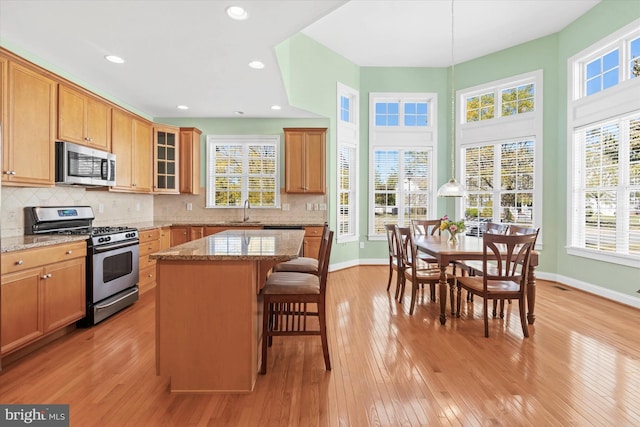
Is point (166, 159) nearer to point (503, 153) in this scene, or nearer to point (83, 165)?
point (83, 165)

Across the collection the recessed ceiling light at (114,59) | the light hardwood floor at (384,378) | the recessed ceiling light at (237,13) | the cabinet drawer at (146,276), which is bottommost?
the light hardwood floor at (384,378)

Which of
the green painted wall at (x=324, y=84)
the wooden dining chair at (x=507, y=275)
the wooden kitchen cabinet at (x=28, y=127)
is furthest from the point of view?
the green painted wall at (x=324, y=84)

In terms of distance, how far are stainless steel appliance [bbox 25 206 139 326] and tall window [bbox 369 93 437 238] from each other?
4096 mm

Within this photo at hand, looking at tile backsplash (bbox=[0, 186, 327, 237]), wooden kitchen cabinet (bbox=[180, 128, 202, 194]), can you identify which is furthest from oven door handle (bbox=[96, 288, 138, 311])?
wooden kitchen cabinet (bbox=[180, 128, 202, 194])

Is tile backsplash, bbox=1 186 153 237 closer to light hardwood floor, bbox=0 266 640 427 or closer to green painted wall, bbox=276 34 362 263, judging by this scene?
light hardwood floor, bbox=0 266 640 427

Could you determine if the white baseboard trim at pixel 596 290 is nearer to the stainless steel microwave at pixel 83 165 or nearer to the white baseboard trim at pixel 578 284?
the white baseboard trim at pixel 578 284

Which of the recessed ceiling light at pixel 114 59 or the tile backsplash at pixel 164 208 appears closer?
the recessed ceiling light at pixel 114 59

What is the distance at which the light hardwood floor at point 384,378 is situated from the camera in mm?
1835

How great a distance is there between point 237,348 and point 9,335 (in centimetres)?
174

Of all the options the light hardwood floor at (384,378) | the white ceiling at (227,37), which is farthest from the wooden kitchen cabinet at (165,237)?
the white ceiling at (227,37)

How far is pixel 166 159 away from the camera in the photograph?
5207 mm

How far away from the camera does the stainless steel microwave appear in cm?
318

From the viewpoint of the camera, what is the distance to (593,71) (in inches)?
177

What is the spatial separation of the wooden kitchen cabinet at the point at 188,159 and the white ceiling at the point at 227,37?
38 cm
